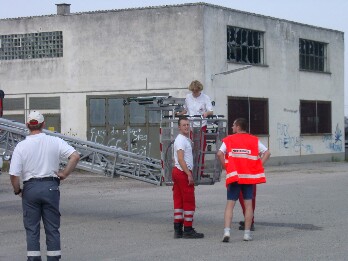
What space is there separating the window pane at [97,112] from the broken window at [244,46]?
587cm

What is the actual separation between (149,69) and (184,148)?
24.0 metres

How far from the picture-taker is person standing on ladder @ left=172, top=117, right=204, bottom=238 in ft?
44.1

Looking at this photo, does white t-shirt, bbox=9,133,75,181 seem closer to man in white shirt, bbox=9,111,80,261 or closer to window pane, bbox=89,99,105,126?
man in white shirt, bbox=9,111,80,261

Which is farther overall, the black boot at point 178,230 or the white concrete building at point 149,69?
the white concrete building at point 149,69

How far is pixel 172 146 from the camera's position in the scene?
1470cm

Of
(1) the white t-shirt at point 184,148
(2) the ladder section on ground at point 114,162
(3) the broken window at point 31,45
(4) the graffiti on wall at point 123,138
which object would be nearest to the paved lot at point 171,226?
(2) the ladder section on ground at point 114,162

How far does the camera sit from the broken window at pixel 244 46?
38.2m

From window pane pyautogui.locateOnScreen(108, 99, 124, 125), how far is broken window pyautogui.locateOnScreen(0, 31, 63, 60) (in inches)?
133

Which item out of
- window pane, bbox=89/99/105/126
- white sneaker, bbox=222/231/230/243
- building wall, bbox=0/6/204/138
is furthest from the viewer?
window pane, bbox=89/99/105/126

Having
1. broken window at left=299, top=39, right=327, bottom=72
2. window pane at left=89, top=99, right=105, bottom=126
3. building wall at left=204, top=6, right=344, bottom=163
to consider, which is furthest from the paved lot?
broken window at left=299, top=39, right=327, bottom=72

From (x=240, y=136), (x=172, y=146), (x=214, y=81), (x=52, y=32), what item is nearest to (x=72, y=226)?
(x=172, y=146)

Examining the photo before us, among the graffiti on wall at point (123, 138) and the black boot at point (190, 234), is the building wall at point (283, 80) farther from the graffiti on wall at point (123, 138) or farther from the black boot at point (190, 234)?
the black boot at point (190, 234)

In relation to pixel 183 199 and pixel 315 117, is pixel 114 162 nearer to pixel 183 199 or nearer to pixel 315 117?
pixel 183 199

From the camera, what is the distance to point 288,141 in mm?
41844
